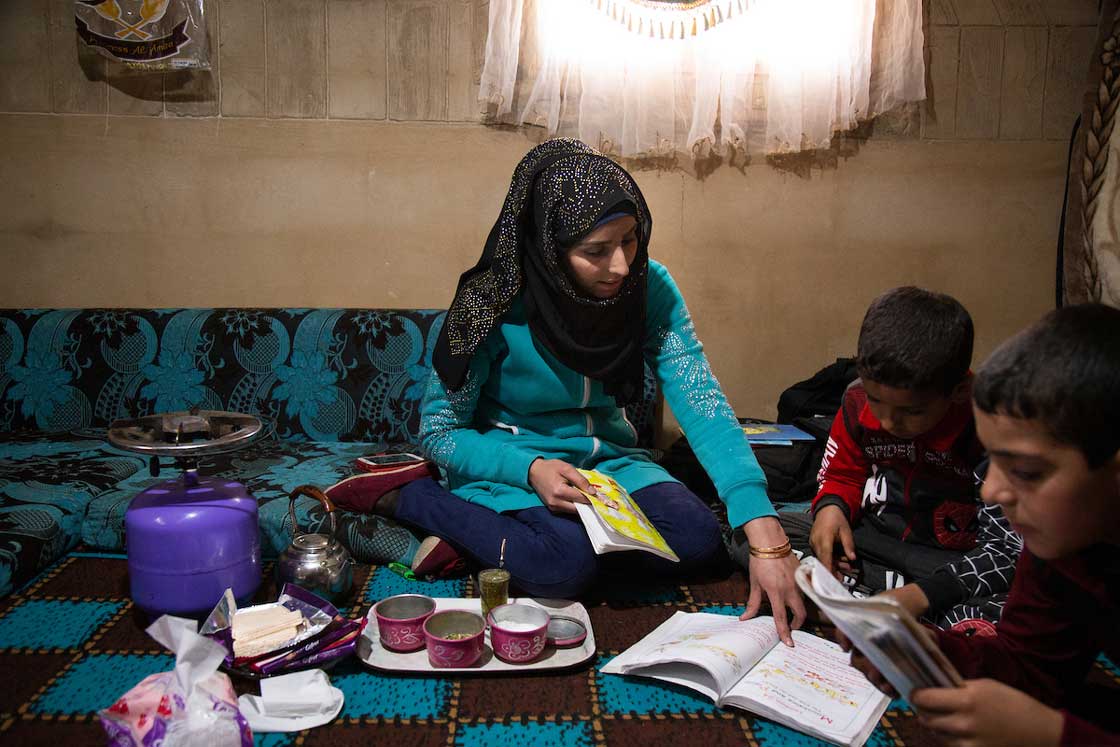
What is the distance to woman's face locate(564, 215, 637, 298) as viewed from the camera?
1.78m

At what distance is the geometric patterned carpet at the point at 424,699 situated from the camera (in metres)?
1.34

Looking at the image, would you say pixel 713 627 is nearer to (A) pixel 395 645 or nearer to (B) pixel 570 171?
(A) pixel 395 645

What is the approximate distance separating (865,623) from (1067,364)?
35 centimetres

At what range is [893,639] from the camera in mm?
841

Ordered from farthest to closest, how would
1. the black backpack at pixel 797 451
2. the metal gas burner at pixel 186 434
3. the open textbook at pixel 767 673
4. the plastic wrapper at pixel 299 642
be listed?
the black backpack at pixel 797 451 < the metal gas burner at pixel 186 434 < the plastic wrapper at pixel 299 642 < the open textbook at pixel 767 673

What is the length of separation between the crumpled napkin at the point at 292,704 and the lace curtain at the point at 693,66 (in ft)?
6.53

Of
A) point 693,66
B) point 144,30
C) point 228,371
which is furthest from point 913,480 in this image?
point 144,30

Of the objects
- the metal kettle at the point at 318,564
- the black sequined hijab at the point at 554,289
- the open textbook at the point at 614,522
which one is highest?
the black sequined hijab at the point at 554,289

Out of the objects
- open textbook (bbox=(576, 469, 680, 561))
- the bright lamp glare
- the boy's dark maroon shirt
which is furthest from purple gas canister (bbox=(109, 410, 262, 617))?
the bright lamp glare

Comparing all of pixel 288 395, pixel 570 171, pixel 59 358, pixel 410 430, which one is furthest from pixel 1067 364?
pixel 59 358

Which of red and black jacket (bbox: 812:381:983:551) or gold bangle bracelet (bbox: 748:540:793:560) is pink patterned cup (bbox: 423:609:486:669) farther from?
red and black jacket (bbox: 812:381:983:551)

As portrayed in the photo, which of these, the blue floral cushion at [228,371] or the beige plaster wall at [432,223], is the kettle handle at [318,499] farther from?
the beige plaster wall at [432,223]

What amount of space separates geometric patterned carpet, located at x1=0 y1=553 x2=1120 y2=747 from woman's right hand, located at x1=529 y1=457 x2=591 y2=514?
263mm

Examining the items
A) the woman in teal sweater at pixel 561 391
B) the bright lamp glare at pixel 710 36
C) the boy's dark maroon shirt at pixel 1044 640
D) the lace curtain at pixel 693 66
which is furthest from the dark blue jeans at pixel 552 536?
the bright lamp glare at pixel 710 36
